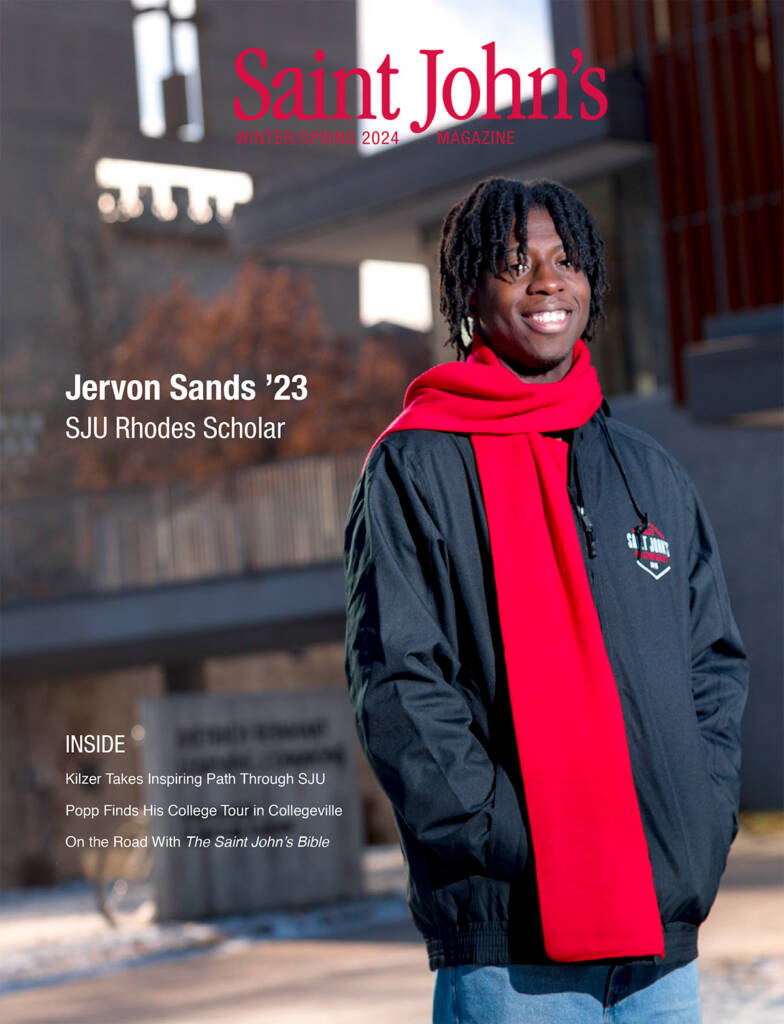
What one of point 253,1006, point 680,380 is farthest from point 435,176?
point 253,1006

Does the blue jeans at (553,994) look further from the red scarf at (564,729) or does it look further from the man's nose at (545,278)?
the man's nose at (545,278)

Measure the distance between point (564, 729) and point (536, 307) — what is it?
2.13 ft

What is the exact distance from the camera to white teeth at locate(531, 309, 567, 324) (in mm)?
2768

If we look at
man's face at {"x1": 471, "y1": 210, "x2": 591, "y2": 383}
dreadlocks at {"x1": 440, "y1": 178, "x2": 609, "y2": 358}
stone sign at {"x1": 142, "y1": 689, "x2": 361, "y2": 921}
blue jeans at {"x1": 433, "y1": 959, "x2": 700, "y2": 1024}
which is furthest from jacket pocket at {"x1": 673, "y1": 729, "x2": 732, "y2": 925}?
stone sign at {"x1": 142, "y1": 689, "x2": 361, "y2": 921}

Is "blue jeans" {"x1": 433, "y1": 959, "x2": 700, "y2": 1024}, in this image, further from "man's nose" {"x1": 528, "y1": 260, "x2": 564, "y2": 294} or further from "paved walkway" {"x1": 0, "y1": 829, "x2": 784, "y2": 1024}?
"paved walkway" {"x1": 0, "y1": 829, "x2": 784, "y2": 1024}

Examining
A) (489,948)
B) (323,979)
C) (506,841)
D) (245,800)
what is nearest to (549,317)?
(506,841)

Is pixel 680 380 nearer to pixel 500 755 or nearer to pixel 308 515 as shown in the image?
pixel 308 515

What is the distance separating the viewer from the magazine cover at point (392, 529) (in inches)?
99.3

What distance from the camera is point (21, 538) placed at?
73.3 feet

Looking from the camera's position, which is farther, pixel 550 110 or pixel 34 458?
pixel 34 458

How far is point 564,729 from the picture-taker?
2492mm

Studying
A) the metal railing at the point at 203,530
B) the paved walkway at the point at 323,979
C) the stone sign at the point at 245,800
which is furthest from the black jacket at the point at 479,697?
the metal railing at the point at 203,530

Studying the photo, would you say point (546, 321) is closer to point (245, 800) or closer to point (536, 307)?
point (536, 307)

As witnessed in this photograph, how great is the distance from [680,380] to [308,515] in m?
4.11
